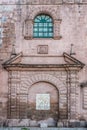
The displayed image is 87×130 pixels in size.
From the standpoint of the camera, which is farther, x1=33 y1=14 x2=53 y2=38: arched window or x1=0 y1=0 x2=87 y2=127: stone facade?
x1=33 y1=14 x2=53 y2=38: arched window

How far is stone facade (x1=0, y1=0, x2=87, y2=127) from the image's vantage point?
2638cm

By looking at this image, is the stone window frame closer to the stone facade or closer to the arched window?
the stone facade

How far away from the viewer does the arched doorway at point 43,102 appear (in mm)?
26484

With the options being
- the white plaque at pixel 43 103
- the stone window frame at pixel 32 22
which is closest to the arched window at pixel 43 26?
the stone window frame at pixel 32 22

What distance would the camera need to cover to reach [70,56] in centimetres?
2656

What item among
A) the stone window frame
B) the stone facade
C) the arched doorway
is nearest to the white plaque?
the arched doorway

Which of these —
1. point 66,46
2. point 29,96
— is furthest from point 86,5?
point 29,96

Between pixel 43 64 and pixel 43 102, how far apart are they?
7.39ft

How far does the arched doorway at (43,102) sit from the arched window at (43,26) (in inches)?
116

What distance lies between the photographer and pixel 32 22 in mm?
26984

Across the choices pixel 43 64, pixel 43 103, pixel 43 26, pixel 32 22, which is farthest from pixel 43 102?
pixel 32 22

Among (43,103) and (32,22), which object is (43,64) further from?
(32,22)

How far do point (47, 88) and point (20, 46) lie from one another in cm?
298

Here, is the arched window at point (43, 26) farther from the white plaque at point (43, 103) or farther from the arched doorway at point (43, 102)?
the white plaque at point (43, 103)
